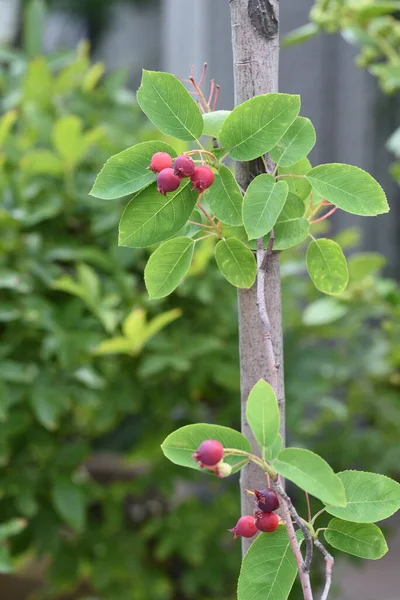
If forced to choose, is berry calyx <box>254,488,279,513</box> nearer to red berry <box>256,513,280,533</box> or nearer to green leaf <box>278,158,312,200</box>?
red berry <box>256,513,280,533</box>

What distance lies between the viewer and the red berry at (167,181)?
62cm

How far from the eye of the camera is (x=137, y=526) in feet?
6.51

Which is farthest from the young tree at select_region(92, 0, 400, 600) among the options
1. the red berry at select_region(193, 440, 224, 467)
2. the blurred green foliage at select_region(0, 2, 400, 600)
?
the blurred green foliage at select_region(0, 2, 400, 600)

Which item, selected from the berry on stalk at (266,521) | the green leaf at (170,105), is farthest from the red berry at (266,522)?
the green leaf at (170,105)

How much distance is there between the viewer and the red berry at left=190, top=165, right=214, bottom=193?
2.09 feet

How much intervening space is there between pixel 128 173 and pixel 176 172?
52 mm

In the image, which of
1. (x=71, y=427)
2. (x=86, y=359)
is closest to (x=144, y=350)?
(x=86, y=359)

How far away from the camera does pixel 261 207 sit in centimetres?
64

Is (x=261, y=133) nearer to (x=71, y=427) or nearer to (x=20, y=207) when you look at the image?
(x=20, y=207)

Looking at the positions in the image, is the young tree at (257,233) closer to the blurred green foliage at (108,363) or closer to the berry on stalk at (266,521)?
the berry on stalk at (266,521)

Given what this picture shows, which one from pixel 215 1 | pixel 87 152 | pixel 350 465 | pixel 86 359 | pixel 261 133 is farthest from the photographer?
pixel 215 1

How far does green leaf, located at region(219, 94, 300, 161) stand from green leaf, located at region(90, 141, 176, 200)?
56mm

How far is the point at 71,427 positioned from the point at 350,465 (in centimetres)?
66

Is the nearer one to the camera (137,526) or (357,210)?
(357,210)
